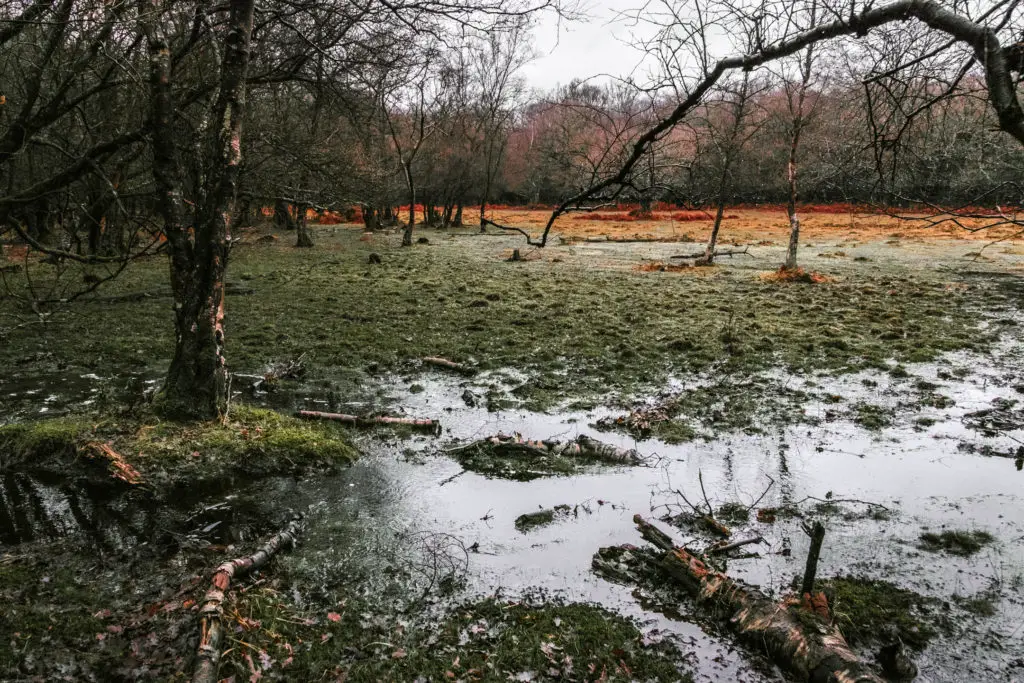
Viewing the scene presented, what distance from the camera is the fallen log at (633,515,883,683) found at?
3.45 m

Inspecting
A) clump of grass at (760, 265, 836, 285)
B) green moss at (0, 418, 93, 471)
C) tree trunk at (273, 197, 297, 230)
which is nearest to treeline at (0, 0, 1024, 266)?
green moss at (0, 418, 93, 471)

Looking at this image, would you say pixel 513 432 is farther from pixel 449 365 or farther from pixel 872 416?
pixel 872 416

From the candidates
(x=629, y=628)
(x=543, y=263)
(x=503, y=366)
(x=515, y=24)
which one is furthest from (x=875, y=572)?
(x=543, y=263)

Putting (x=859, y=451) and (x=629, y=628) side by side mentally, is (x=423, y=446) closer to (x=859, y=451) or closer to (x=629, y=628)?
(x=629, y=628)

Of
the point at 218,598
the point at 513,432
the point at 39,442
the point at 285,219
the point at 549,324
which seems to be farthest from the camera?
the point at 285,219

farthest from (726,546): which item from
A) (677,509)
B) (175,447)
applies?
(175,447)

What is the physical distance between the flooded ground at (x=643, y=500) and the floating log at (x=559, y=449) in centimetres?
21

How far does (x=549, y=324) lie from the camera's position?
12633 millimetres

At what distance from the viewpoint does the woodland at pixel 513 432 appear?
3.58 meters

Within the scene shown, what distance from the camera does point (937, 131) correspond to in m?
4.65

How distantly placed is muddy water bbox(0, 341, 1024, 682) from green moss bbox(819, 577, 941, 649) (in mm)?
117

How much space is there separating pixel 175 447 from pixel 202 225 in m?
1.98

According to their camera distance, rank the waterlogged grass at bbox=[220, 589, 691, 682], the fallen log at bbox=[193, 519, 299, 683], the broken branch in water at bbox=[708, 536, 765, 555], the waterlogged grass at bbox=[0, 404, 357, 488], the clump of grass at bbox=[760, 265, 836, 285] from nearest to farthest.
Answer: the fallen log at bbox=[193, 519, 299, 683] < the waterlogged grass at bbox=[220, 589, 691, 682] < the broken branch in water at bbox=[708, 536, 765, 555] < the waterlogged grass at bbox=[0, 404, 357, 488] < the clump of grass at bbox=[760, 265, 836, 285]

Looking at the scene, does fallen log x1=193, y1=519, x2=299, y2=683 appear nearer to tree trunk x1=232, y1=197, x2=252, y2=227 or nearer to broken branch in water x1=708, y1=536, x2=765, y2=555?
broken branch in water x1=708, y1=536, x2=765, y2=555
